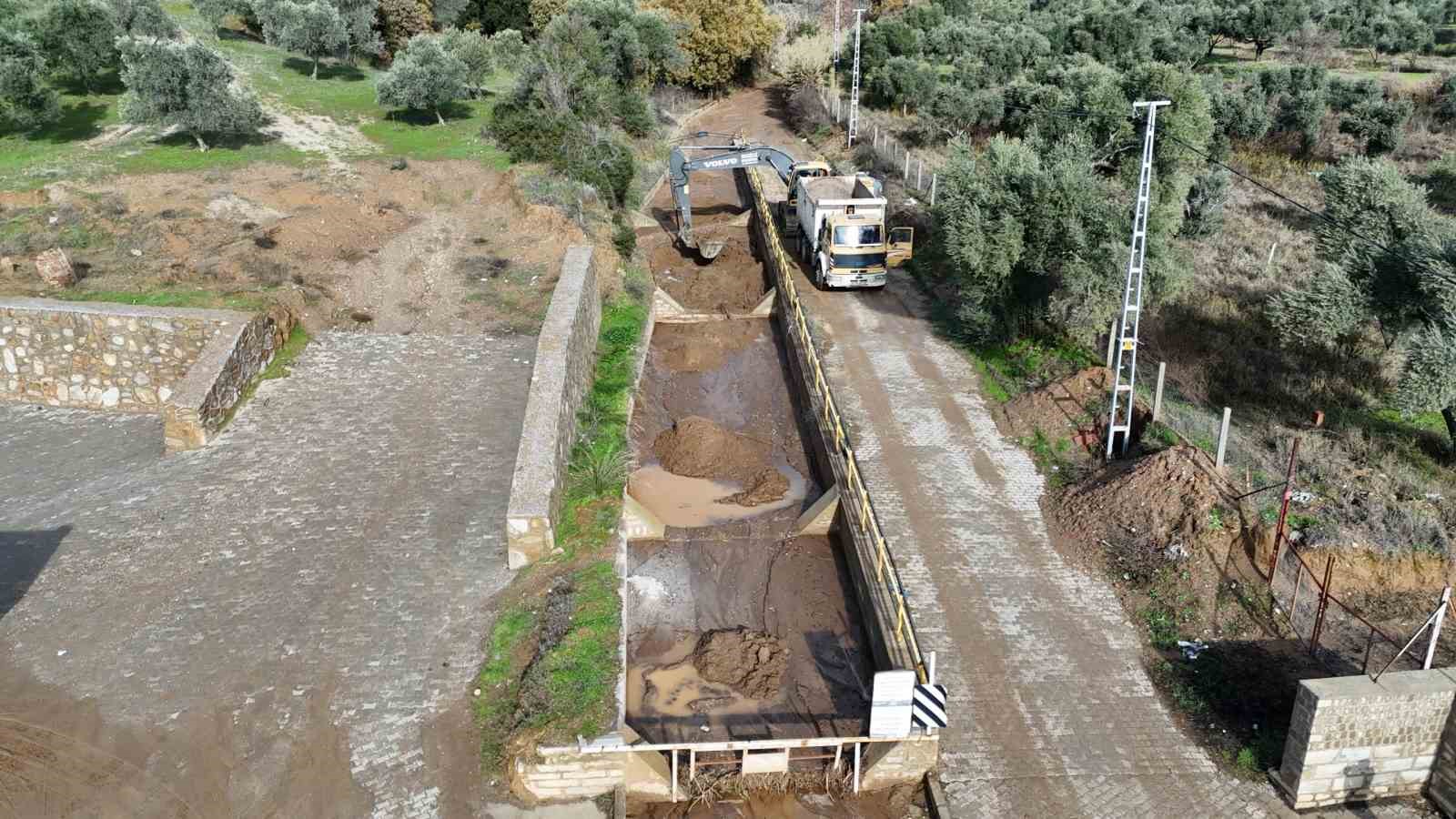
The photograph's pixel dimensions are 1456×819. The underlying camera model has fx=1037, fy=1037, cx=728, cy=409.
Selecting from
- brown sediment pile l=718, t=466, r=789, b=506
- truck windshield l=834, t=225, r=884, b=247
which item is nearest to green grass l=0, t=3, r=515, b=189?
truck windshield l=834, t=225, r=884, b=247

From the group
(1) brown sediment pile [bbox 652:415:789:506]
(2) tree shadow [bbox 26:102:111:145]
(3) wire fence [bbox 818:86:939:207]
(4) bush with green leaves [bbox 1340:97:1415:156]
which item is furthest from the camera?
(4) bush with green leaves [bbox 1340:97:1415:156]

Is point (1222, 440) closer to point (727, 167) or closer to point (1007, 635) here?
point (1007, 635)

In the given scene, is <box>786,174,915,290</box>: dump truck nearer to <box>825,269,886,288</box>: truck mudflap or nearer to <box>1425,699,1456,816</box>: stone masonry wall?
<box>825,269,886,288</box>: truck mudflap

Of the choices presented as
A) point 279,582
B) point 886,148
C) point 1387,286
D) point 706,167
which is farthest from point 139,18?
point 1387,286

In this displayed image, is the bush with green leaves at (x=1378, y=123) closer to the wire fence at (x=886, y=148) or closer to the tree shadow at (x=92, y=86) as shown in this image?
the wire fence at (x=886, y=148)

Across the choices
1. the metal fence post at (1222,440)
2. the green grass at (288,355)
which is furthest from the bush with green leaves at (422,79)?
the metal fence post at (1222,440)

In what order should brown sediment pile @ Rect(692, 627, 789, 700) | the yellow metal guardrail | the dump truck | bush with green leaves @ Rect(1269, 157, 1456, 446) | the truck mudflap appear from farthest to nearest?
the truck mudflap → the dump truck → bush with green leaves @ Rect(1269, 157, 1456, 446) → brown sediment pile @ Rect(692, 627, 789, 700) → the yellow metal guardrail

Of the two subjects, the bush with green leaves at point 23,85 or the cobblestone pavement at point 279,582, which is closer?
the cobblestone pavement at point 279,582
